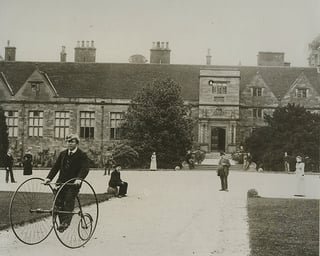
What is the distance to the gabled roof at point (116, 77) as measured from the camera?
10.2m

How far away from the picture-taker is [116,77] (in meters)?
12.0

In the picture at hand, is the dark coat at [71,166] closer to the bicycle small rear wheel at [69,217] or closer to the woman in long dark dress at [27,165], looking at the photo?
the bicycle small rear wheel at [69,217]

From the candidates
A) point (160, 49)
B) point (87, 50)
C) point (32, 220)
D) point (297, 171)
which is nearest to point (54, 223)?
point (32, 220)

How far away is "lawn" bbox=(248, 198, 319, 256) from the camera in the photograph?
4.57 m

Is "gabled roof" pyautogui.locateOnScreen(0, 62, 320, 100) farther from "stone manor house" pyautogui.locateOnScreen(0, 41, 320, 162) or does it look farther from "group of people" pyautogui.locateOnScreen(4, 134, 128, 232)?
"group of people" pyautogui.locateOnScreen(4, 134, 128, 232)

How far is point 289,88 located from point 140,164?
3.26 metres

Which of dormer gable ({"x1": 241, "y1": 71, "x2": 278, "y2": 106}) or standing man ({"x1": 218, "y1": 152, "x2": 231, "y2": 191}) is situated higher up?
dormer gable ({"x1": 241, "y1": 71, "x2": 278, "y2": 106})

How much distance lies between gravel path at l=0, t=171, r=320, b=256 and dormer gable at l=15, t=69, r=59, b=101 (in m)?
3.38

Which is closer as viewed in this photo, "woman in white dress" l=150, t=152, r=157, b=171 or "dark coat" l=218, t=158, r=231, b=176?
"woman in white dress" l=150, t=152, r=157, b=171

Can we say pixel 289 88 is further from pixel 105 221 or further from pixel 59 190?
pixel 59 190

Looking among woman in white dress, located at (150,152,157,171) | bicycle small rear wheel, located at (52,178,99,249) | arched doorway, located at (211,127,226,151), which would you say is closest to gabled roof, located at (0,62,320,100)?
arched doorway, located at (211,127,226,151)

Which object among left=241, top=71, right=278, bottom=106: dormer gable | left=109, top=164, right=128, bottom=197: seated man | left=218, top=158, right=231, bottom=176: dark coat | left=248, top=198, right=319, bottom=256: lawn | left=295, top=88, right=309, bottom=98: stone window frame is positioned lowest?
left=248, top=198, right=319, bottom=256: lawn

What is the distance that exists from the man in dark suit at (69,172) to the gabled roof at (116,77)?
4.60m

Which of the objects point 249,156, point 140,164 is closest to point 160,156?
point 140,164
